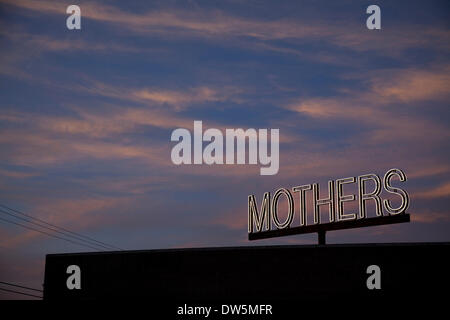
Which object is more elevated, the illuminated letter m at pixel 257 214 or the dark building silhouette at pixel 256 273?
the illuminated letter m at pixel 257 214

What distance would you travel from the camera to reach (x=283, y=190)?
39094 millimetres

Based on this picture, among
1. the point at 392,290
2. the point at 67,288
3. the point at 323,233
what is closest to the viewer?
the point at 392,290

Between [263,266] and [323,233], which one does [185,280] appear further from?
[323,233]

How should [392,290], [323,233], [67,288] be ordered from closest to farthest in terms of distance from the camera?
[392,290] → [323,233] → [67,288]

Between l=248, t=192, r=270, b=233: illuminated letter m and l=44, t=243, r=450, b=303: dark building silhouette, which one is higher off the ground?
l=248, t=192, r=270, b=233: illuminated letter m
